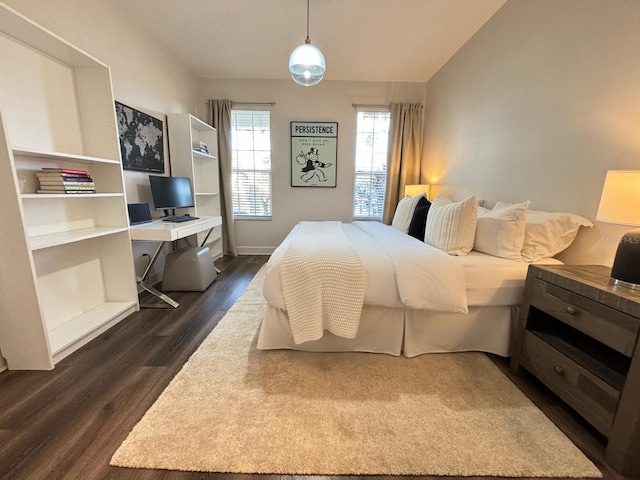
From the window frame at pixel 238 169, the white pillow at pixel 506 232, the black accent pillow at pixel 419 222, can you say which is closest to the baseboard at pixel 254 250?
the window frame at pixel 238 169

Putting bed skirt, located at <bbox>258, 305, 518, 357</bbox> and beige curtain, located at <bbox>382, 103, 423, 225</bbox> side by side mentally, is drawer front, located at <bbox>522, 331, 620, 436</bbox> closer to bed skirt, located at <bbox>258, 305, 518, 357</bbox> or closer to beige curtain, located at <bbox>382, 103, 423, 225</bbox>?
bed skirt, located at <bbox>258, 305, 518, 357</bbox>

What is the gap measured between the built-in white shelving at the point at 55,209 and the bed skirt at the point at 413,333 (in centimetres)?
136

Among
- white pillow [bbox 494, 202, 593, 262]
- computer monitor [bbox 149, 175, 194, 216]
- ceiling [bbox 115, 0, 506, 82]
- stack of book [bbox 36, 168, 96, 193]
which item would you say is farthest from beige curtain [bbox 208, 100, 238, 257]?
white pillow [bbox 494, 202, 593, 262]

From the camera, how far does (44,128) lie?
1748 millimetres

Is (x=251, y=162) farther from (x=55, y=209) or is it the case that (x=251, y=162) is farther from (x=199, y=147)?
(x=55, y=209)

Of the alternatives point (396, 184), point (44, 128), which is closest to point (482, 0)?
point (396, 184)

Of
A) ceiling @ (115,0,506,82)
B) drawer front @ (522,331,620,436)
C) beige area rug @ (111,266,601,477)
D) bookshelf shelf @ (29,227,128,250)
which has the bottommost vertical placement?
beige area rug @ (111,266,601,477)

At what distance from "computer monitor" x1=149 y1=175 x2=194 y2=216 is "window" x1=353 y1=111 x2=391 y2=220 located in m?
2.43

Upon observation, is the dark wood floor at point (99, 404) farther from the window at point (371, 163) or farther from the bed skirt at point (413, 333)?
the window at point (371, 163)

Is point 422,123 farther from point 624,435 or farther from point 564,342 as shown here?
point 624,435

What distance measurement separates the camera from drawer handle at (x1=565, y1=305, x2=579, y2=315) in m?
1.19

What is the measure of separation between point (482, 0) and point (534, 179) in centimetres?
166

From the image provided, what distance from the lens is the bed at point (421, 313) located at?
1.58 metres

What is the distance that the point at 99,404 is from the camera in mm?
1303
